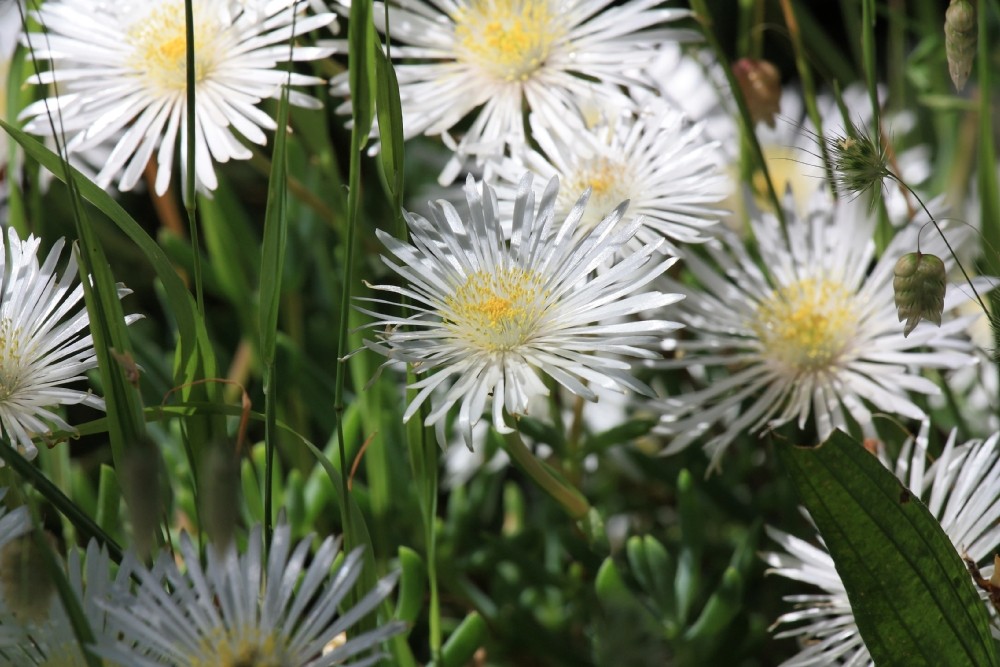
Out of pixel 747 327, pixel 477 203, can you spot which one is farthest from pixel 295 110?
pixel 747 327

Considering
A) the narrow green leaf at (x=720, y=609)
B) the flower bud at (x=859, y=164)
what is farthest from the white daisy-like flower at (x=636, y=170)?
the narrow green leaf at (x=720, y=609)

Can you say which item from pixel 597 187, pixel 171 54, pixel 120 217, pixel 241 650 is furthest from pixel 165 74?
pixel 241 650

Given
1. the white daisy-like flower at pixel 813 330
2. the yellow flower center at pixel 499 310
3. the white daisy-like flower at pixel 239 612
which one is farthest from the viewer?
the white daisy-like flower at pixel 813 330

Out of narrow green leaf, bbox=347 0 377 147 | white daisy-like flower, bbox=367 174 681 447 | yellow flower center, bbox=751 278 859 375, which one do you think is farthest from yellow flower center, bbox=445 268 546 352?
yellow flower center, bbox=751 278 859 375

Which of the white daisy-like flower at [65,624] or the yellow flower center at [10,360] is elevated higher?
the yellow flower center at [10,360]

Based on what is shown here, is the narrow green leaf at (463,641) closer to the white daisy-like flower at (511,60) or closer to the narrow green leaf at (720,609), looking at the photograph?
the narrow green leaf at (720,609)

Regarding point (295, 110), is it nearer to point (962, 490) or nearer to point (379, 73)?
point (379, 73)
